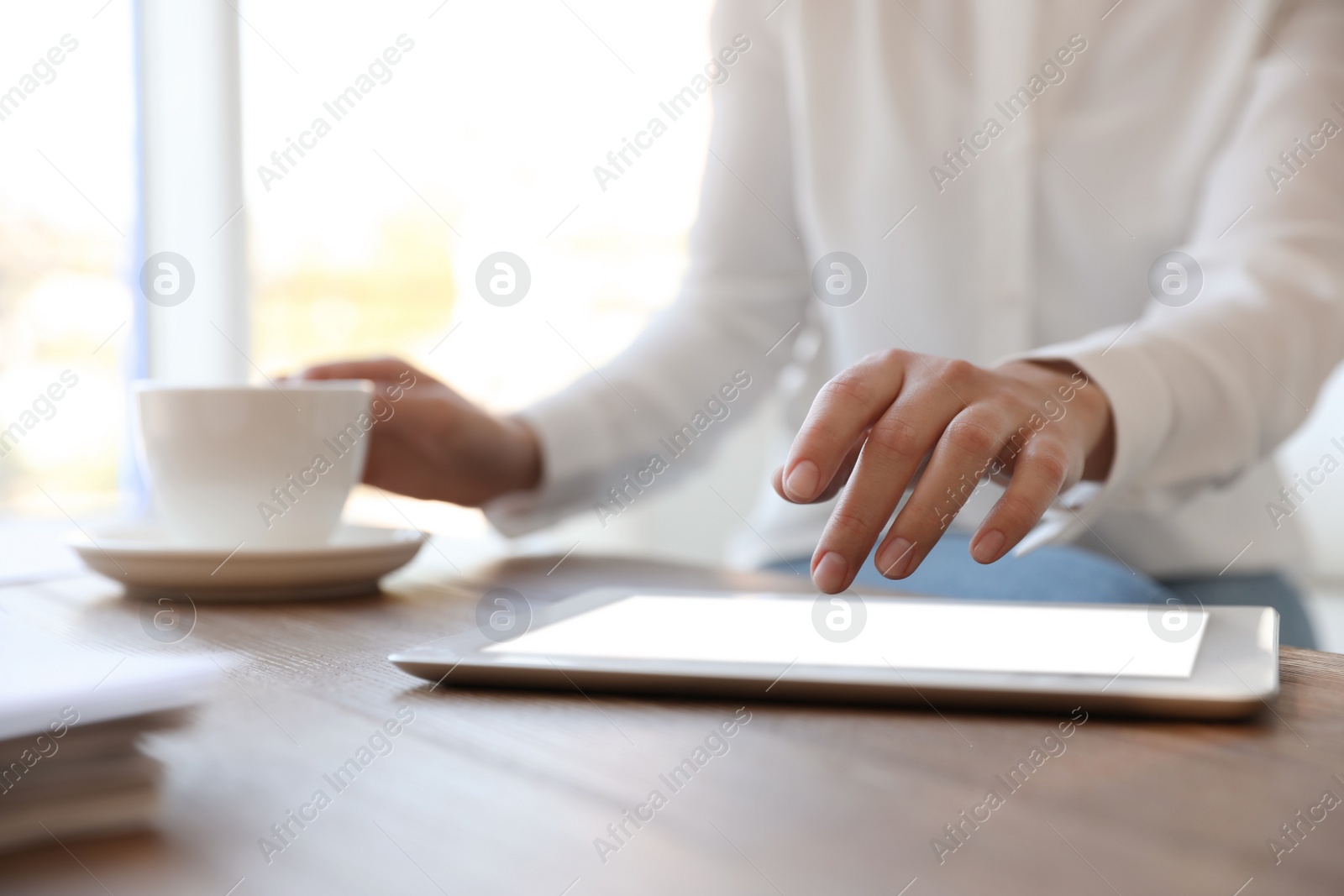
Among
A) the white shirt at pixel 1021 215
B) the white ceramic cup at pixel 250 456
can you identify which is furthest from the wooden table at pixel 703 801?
the white shirt at pixel 1021 215

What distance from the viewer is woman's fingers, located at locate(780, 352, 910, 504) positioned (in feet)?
1.44

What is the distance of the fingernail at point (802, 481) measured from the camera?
0.44 meters

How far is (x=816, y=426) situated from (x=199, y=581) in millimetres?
357

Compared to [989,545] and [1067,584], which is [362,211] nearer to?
[1067,584]

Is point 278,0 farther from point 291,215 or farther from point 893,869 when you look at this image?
point 893,869

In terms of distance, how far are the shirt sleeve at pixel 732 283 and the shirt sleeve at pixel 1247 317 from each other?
397 millimetres

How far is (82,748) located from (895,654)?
27 cm

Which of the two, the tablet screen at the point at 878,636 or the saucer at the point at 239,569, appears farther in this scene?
the saucer at the point at 239,569

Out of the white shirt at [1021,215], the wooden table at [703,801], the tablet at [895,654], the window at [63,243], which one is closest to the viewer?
the wooden table at [703,801]

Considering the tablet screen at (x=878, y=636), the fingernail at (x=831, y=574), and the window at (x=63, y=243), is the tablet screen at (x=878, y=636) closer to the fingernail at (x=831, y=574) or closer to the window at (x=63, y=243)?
the fingernail at (x=831, y=574)

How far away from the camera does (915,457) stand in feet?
1.52

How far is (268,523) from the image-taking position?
620mm

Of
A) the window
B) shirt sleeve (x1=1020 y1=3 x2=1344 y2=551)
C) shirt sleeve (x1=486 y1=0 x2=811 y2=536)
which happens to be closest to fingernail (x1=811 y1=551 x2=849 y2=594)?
shirt sleeve (x1=1020 y1=3 x2=1344 y2=551)

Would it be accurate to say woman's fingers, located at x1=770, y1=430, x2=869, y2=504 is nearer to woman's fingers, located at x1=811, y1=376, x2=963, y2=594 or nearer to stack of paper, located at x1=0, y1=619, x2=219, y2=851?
woman's fingers, located at x1=811, y1=376, x2=963, y2=594
